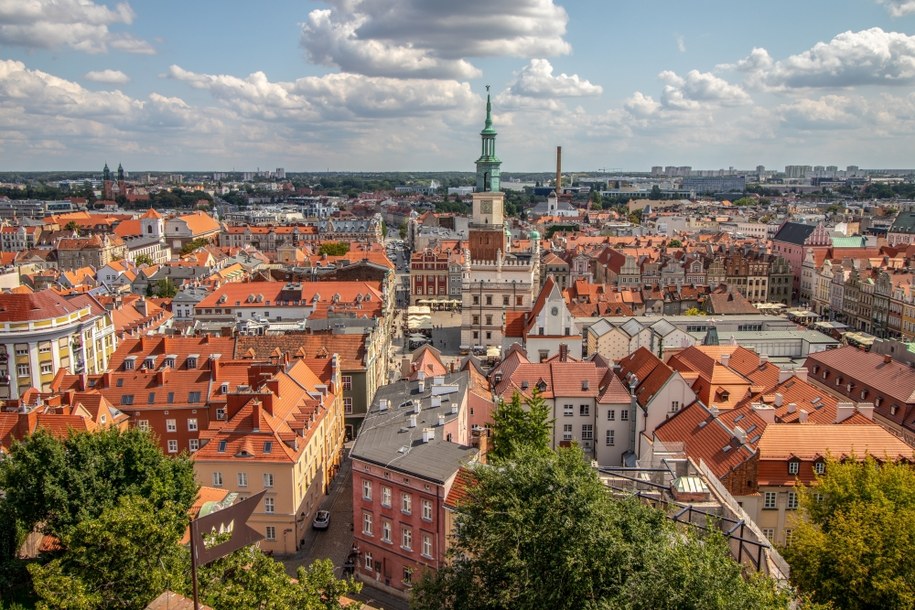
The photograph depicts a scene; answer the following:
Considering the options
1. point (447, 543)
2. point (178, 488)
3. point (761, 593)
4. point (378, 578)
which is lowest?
point (378, 578)

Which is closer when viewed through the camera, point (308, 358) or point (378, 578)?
point (378, 578)

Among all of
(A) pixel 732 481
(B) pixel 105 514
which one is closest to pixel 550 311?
(A) pixel 732 481

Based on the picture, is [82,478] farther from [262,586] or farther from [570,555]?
[570,555]

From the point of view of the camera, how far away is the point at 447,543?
3275 cm

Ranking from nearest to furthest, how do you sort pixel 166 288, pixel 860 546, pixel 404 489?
1. pixel 860 546
2. pixel 404 489
3. pixel 166 288

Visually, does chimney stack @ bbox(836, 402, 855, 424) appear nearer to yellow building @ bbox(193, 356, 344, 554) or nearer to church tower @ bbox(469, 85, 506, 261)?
yellow building @ bbox(193, 356, 344, 554)

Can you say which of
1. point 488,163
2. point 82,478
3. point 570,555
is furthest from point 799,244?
point 82,478

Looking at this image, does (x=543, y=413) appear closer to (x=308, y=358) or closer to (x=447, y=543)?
(x=447, y=543)

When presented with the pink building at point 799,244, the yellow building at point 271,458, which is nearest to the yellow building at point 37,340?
the yellow building at point 271,458

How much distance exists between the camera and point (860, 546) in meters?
25.6

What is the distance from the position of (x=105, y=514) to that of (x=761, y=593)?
68.8 ft

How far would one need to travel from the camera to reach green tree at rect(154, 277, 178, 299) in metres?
99.9

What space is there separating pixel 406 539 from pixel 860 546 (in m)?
18.2

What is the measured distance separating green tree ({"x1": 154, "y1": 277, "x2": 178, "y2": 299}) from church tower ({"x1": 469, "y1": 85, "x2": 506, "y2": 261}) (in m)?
40.2
